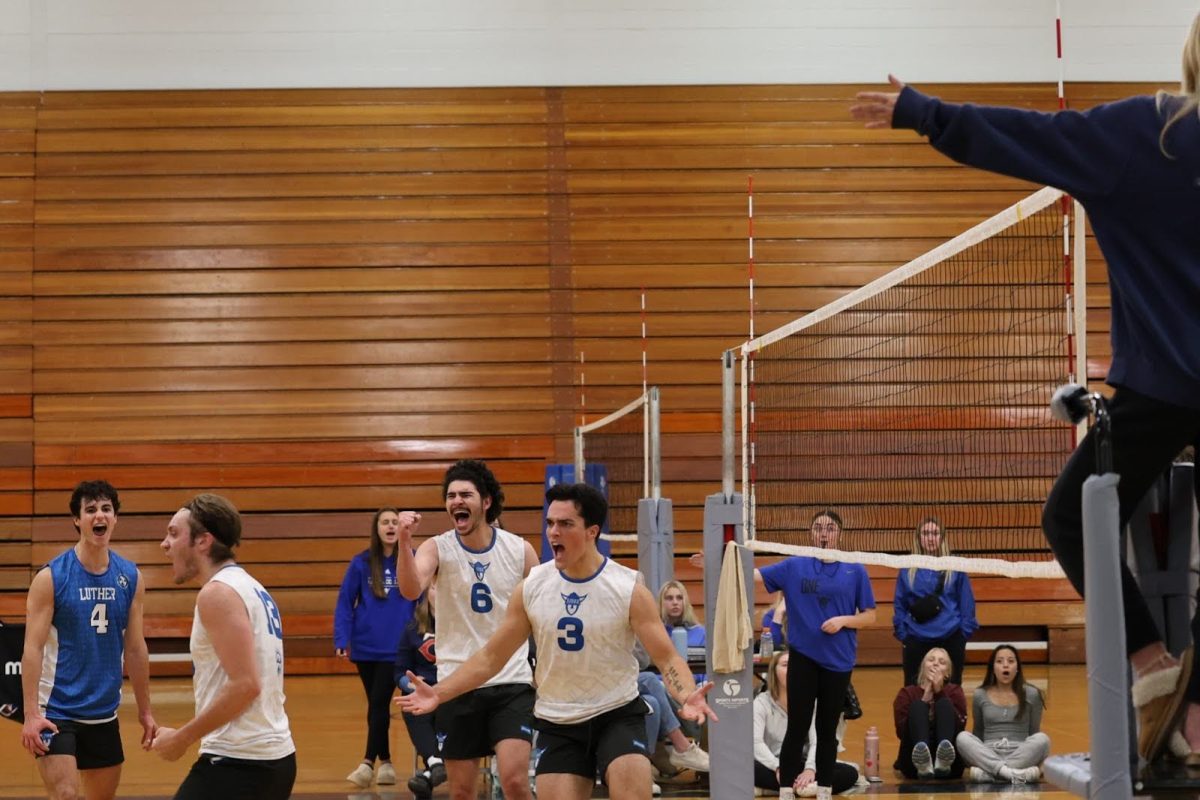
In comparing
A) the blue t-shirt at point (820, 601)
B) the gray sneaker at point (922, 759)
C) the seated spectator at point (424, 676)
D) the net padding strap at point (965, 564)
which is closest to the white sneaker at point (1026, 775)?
the gray sneaker at point (922, 759)

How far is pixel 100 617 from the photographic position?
7.21 meters

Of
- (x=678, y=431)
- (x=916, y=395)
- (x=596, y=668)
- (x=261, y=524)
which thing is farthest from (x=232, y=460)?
(x=596, y=668)

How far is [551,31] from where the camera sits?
17922 mm

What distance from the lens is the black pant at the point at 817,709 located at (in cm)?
904

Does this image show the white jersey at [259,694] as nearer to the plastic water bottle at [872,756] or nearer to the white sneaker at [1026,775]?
the plastic water bottle at [872,756]

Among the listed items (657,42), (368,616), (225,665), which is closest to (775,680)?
(368,616)

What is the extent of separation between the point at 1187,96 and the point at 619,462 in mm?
12242

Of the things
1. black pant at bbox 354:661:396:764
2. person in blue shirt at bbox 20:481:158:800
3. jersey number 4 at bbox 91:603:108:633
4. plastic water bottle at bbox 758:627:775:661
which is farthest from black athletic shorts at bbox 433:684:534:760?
plastic water bottle at bbox 758:627:775:661

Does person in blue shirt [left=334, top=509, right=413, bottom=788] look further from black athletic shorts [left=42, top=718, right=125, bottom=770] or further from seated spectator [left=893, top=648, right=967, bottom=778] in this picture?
seated spectator [left=893, top=648, right=967, bottom=778]

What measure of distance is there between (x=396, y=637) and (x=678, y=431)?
7344 millimetres

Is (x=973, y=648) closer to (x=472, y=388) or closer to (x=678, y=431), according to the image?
(x=678, y=431)

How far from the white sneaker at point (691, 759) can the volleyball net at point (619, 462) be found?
Answer: 3.35 m

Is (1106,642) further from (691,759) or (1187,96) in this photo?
(691,759)

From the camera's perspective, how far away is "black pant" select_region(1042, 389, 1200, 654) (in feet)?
8.88
